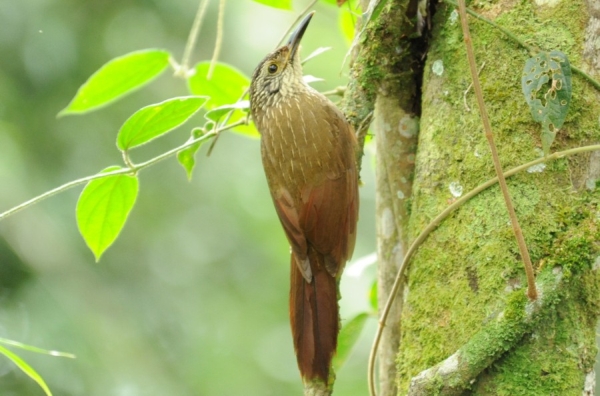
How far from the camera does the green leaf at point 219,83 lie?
2973 mm

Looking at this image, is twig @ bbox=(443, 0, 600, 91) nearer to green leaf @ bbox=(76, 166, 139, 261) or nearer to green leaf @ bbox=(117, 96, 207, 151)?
green leaf @ bbox=(117, 96, 207, 151)

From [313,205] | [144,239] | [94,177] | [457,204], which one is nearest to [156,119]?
[94,177]

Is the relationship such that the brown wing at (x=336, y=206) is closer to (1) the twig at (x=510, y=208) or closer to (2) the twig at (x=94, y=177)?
(2) the twig at (x=94, y=177)

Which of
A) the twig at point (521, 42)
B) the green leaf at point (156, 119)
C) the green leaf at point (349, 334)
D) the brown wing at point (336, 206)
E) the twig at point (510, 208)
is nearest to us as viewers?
the twig at point (510, 208)

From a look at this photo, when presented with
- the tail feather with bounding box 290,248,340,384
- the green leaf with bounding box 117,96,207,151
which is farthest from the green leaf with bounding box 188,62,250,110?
the tail feather with bounding box 290,248,340,384

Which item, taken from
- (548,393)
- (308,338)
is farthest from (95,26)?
(548,393)

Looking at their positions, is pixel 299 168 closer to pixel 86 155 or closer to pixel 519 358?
pixel 519 358

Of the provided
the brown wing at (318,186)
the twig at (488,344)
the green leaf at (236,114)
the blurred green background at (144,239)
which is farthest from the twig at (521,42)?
the blurred green background at (144,239)

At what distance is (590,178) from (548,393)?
1.98 ft

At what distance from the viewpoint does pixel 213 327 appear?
20.5 ft

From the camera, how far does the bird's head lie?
3.18 m

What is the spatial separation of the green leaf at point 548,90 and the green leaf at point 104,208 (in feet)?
4.21

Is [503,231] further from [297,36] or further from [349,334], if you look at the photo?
[297,36]

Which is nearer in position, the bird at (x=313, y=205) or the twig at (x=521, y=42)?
the twig at (x=521, y=42)
